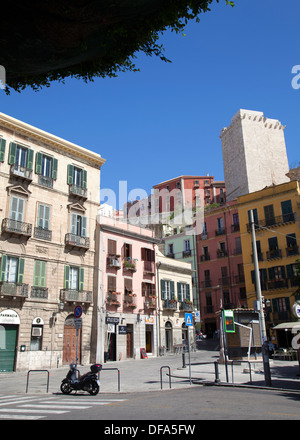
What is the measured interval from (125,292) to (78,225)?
7341 millimetres

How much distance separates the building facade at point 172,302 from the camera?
123 ft

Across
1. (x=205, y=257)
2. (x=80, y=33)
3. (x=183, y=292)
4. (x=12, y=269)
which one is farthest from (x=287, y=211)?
(x=80, y=33)

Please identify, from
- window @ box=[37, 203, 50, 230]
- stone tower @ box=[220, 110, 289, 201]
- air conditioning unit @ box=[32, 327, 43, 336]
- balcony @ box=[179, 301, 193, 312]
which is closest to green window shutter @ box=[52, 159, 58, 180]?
window @ box=[37, 203, 50, 230]

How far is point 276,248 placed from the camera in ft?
139

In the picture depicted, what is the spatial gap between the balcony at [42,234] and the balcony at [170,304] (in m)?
14.4

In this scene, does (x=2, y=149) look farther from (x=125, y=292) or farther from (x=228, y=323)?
(x=228, y=323)

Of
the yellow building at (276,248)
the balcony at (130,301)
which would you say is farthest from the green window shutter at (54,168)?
the yellow building at (276,248)

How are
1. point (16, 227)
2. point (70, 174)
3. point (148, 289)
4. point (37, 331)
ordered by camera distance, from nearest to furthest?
point (37, 331) → point (16, 227) → point (70, 174) → point (148, 289)

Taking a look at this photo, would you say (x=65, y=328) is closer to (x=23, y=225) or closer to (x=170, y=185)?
(x=23, y=225)

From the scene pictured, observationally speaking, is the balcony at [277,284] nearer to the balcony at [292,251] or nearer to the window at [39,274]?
the balcony at [292,251]

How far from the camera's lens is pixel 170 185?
9381cm

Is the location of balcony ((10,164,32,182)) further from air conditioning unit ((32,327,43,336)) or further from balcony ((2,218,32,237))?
air conditioning unit ((32,327,43,336))
